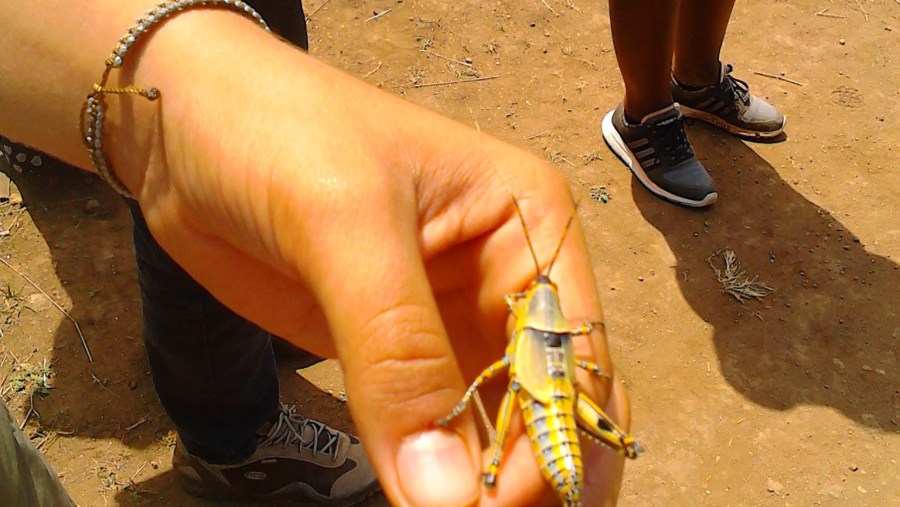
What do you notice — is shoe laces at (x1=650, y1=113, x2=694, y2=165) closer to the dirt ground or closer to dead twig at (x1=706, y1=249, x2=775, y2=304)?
the dirt ground

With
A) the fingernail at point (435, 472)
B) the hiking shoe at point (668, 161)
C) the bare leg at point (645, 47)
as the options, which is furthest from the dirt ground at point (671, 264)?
the fingernail at point (435, 472)

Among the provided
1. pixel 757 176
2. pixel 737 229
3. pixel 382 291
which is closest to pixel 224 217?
pixel 382 291

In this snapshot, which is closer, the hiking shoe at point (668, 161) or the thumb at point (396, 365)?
the thumb at point (396, 365)

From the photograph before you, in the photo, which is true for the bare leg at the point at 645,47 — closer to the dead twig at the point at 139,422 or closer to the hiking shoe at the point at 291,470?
the hiking shoe at the point at 291,470

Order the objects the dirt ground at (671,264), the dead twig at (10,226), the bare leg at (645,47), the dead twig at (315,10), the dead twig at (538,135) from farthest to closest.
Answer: the dead twig at (315,10)
the dead twig at (538,135)
the dead twig at (10,226)
the bare leg at (645,47)
the dirt ground at (671,264)

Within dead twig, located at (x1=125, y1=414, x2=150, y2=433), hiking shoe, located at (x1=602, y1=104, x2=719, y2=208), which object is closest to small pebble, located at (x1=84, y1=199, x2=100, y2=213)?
dead twig, located at (x1=125, y1=414, x2=150, y2=433)

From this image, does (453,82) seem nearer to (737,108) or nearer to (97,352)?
(737,108)

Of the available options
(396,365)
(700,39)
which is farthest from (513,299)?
(700,39)
